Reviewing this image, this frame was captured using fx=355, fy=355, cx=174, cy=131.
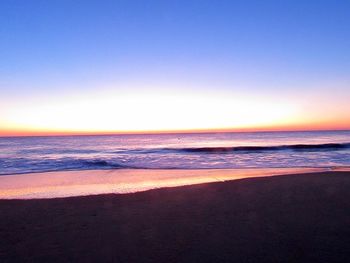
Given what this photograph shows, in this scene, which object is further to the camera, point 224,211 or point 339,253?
point 224,211

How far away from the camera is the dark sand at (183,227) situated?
465 cm

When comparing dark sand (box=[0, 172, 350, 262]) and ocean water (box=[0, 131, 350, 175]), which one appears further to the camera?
ocean water (box=[0, 131, 350, 175])

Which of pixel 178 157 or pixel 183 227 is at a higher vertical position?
pixel 183 227

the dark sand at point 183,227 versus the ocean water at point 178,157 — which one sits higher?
the dark sand at point 183,227

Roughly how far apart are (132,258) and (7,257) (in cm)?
165

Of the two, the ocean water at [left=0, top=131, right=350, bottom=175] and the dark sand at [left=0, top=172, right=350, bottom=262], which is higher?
the dark sand at [left=0, top=172, right=350, bottom=262]

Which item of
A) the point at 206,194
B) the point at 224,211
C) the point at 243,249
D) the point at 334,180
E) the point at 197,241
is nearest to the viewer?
the point at 243,249

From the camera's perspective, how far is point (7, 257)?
4.65 metres

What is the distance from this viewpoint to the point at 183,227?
5.76 meters

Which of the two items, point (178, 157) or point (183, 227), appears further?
point (178, 157)

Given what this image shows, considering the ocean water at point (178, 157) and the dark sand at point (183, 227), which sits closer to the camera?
the dark sand at point (183, 227)

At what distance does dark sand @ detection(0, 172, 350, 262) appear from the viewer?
465 centimetres

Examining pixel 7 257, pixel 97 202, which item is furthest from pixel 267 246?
pixel 97 202

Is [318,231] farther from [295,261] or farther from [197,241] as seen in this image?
[197,241]
